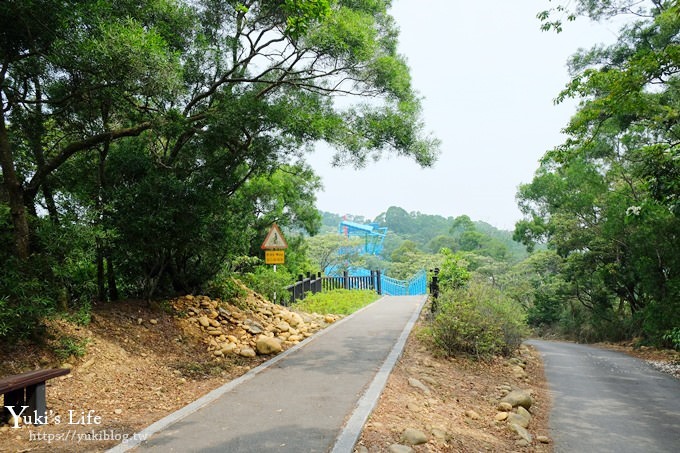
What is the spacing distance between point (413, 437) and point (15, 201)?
5.47m

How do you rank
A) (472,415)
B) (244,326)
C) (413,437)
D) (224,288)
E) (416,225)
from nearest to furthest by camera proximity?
1. (413,437)
2. (472,415)
3. (244,326)
4. (224,288)
5. (416,225)

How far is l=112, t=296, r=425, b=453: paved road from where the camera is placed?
3.87 metres

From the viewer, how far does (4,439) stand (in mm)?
3861

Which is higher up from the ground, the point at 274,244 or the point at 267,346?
the point at 274,244

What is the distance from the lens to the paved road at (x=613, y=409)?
5113 millimetres

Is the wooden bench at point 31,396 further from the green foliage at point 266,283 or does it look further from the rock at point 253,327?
the green foliage at point 266,283

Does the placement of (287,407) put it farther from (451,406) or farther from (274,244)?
(274,244)

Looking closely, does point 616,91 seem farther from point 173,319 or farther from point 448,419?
point 173,319

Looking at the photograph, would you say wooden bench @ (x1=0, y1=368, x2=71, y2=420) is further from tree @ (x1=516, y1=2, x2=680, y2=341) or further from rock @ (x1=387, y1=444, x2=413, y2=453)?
tree @ (x1=516, y1=2, x2=680, y2=341)

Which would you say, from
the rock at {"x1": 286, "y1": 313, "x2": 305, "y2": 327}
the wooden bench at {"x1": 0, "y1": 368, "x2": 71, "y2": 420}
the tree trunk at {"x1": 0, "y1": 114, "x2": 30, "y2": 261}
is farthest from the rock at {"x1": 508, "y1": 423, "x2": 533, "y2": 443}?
the tree trunk at {"x1": 0, "y1": 114, "x2": 30, "y2": 261}

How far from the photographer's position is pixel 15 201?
5629 millimetres

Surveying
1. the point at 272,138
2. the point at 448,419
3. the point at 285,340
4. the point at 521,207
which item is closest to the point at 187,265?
the point at 285,340

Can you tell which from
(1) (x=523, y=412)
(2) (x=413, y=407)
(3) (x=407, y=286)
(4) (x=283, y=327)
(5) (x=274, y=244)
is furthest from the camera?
(3) (x=407, y=286)

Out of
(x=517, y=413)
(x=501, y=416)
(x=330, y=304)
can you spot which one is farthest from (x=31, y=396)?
(x=330, y=304)
